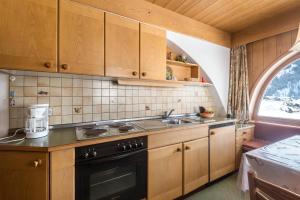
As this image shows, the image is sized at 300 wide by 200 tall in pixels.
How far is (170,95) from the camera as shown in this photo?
2.58m

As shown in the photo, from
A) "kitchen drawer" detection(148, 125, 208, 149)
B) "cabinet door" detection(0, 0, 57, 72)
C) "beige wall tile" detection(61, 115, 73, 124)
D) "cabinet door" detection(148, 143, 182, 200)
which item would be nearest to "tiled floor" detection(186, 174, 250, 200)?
"cabinet door" detection(148, 143, 182, 200)

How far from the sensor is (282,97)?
9.21 ft

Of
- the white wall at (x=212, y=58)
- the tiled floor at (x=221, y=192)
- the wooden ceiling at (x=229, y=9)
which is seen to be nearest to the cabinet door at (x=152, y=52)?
the white wall at (x=212, y=58)

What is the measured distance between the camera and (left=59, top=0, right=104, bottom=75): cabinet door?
4.84ft

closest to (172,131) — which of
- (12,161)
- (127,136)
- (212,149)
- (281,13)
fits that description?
(127,136)

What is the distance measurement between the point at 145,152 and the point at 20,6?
157cm

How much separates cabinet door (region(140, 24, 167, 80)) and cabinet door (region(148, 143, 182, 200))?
84 centimetres

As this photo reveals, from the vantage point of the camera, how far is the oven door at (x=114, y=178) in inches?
52.6

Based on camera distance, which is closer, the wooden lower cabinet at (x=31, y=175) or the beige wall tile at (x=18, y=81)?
the wooden lower cabinet at (x=31, y=175)

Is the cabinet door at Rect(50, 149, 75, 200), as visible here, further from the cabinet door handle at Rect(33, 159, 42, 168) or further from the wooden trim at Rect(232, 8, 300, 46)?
the wooden trim at Rect(232, 8, 300, 46)

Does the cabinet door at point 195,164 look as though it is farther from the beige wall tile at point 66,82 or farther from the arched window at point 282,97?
the arched window at point 282,97

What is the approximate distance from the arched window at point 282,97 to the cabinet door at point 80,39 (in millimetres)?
2816

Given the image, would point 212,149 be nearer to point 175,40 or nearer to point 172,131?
point 172,131

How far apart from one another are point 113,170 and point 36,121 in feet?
2.50
